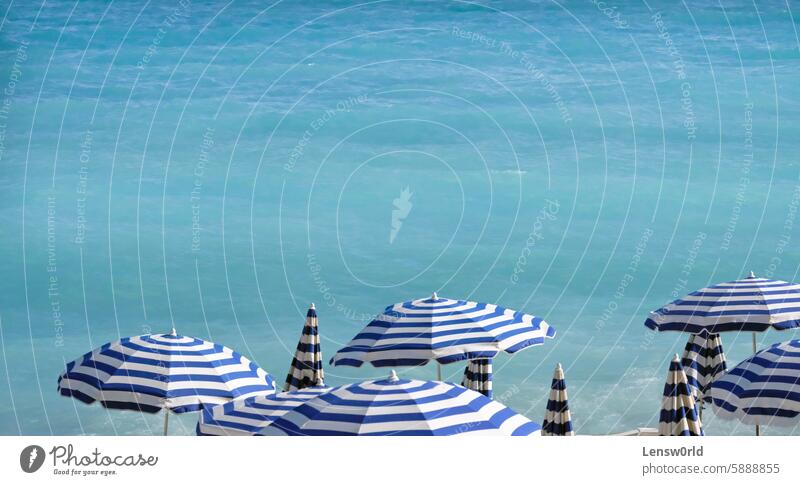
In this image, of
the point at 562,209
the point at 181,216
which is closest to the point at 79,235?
the point at 181,216

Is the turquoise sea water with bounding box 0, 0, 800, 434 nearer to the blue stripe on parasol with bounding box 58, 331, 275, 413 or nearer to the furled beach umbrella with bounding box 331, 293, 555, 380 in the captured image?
the furled beach umbrella with bounding box 331, 293, 555, 380

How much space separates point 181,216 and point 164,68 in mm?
9516

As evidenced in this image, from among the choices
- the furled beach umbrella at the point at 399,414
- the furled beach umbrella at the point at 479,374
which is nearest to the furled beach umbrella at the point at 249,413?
the furled beach umbrella at the point at 399,414

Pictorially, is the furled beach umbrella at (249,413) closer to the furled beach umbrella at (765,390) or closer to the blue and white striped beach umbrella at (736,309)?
the furled beach umbrella at (765,390)

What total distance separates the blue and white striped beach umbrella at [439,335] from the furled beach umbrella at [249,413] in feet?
11.2

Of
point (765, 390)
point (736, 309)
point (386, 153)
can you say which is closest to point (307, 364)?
point (765, 390)

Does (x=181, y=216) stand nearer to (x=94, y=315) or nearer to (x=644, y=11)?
(x=94, y=315)

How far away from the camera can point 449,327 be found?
18.3 m

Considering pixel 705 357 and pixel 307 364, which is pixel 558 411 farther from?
pixel 705 357

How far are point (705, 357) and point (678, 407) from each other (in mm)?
6116

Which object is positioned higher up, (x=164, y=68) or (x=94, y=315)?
(x=164, y=68)

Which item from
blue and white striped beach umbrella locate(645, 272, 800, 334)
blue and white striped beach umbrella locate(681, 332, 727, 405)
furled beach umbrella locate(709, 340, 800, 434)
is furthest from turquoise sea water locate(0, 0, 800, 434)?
furled beach umbrella locate(709, 340, 800, 434)

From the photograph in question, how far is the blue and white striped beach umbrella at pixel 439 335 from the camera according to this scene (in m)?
17.9

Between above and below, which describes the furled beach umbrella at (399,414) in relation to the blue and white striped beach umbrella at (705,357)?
below
